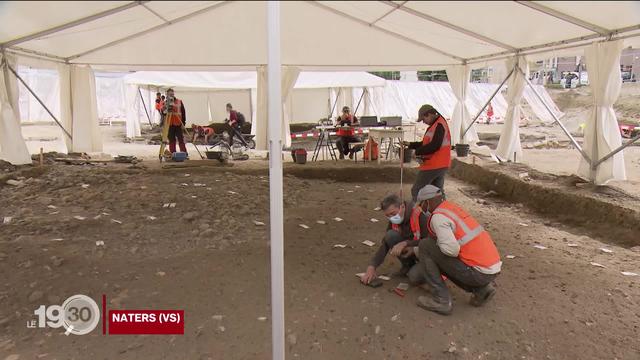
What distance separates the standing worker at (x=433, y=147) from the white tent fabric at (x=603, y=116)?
121 inches

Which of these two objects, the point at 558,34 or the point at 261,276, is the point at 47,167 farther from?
the point at 558,34

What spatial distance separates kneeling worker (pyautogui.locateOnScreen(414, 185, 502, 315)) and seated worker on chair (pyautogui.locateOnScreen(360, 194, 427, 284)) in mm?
123

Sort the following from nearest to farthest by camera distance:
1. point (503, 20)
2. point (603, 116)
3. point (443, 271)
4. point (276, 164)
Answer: point (276, 164) → point (443, 271) → point (503, 20) → point (603, 116)

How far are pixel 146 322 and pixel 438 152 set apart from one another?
3.65 metres

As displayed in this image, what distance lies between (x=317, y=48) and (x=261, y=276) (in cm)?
674

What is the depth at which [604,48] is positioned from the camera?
6.33m

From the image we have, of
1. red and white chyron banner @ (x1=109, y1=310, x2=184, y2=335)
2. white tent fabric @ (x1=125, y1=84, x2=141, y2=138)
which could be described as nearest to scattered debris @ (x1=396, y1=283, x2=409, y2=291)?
red and white chyron banner @ (x1=109, y1=310, x2=184, y2=335)

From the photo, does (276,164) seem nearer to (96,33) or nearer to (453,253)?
(453,253)

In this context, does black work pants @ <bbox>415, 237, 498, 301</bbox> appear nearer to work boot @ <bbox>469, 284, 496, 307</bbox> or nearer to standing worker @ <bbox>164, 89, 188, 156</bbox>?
work boot @ <bbox>469, 284, 496, 307</bbox>

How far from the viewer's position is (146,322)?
10.8ft

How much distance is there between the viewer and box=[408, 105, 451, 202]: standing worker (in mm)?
5160

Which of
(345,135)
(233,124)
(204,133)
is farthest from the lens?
(204,133)

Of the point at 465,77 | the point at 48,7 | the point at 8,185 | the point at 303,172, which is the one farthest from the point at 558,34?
the point at 8,185

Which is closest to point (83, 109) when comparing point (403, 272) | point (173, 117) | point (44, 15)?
point (173, 117)
